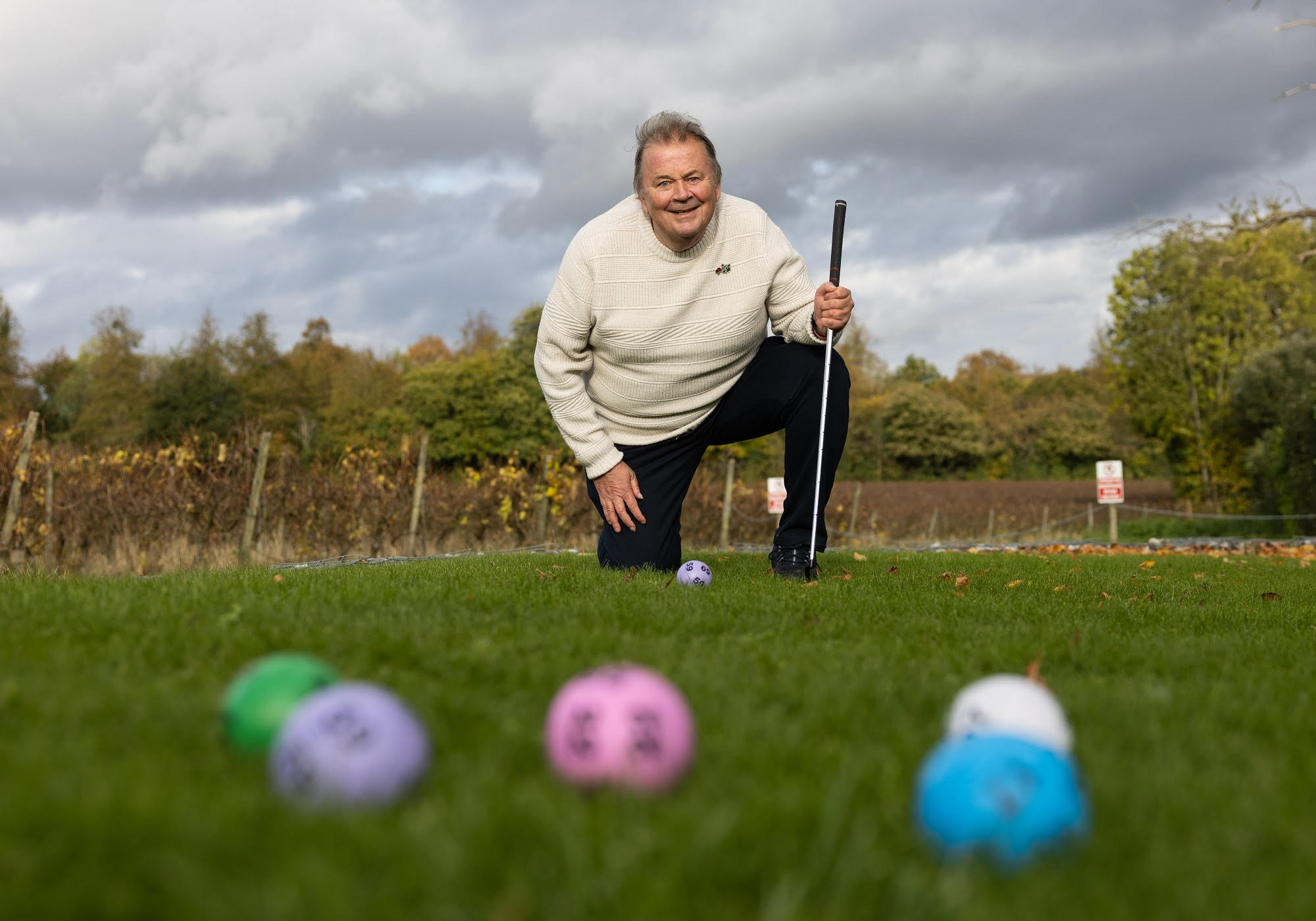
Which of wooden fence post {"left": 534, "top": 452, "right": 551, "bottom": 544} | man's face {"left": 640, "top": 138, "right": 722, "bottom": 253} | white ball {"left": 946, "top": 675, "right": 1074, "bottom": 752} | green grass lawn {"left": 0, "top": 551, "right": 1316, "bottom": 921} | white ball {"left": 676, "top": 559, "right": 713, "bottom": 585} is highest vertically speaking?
man's face {"left": 640, "top": 138, "right": 722, "bottom": 253}

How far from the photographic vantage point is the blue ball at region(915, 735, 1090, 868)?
5.20 feet

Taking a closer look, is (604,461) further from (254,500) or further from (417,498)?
(417,498)

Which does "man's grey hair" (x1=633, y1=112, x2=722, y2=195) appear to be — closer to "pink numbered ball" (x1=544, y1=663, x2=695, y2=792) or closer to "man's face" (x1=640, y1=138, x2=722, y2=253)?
"man's face" (x1=640, y1=138, x2=722, y2=253)

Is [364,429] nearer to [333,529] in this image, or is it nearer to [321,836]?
[333,529]

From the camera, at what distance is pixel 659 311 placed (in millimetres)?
5711

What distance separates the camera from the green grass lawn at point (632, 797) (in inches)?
55.7

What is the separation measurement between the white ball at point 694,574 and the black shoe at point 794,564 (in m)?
0.42

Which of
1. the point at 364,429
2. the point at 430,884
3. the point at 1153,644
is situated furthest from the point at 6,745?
the point at 364,429

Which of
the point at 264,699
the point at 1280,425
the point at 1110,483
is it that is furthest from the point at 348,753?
the point at 1280,425

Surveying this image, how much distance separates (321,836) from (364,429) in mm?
44956

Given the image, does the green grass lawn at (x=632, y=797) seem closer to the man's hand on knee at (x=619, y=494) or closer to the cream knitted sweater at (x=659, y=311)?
the man's hand on knee at (x=619, y=494)

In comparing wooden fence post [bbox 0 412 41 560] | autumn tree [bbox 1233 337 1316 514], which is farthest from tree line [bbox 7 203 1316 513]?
wooden fence post [bbox 0 412 41 560]

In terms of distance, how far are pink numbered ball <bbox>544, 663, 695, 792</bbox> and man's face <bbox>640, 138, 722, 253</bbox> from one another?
151 inches

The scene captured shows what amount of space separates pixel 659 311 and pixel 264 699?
156 inches
